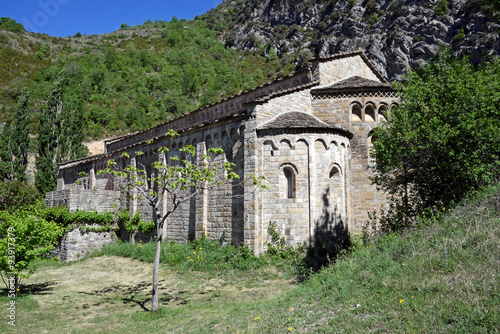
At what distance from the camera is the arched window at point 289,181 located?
43.0ft

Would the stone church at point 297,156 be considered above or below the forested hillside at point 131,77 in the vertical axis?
below

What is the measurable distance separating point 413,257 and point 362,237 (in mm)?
5421

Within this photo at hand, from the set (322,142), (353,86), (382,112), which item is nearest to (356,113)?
(382,112)

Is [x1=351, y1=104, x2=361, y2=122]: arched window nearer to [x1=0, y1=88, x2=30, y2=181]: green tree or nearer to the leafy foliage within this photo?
[x1=0, y1=88, x2=30, y2=181]: green tree

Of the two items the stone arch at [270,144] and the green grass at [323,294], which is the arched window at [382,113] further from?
the green grass at [323,294]

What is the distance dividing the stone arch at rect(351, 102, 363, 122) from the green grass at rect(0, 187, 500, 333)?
7.21 m

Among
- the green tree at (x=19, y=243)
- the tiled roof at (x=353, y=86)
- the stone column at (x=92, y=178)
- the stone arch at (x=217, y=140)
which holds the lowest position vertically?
the green tree at (x=19, y=243)

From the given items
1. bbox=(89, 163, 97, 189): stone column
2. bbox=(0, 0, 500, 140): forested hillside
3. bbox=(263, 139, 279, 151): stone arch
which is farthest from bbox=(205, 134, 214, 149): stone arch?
bbox=(0, 0, 500, 140): forested hillside

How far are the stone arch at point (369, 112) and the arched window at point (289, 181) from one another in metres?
→ 4.87

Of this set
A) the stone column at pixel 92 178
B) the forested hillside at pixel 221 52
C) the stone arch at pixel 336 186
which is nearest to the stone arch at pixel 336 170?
the stone arch at pixel 336 186

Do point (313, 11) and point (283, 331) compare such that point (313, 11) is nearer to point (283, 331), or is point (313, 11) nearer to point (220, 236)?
point (220, 236)

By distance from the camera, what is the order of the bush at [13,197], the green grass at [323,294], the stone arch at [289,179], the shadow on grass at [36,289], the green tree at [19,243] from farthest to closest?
the bush at [13,197] < the stone arch at [289,179] < the shadow on grass at [36,289] < the green tree at [19,243] < the green grass at [323,294]

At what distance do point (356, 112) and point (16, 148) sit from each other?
107ft

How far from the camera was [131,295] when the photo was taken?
436 inches
